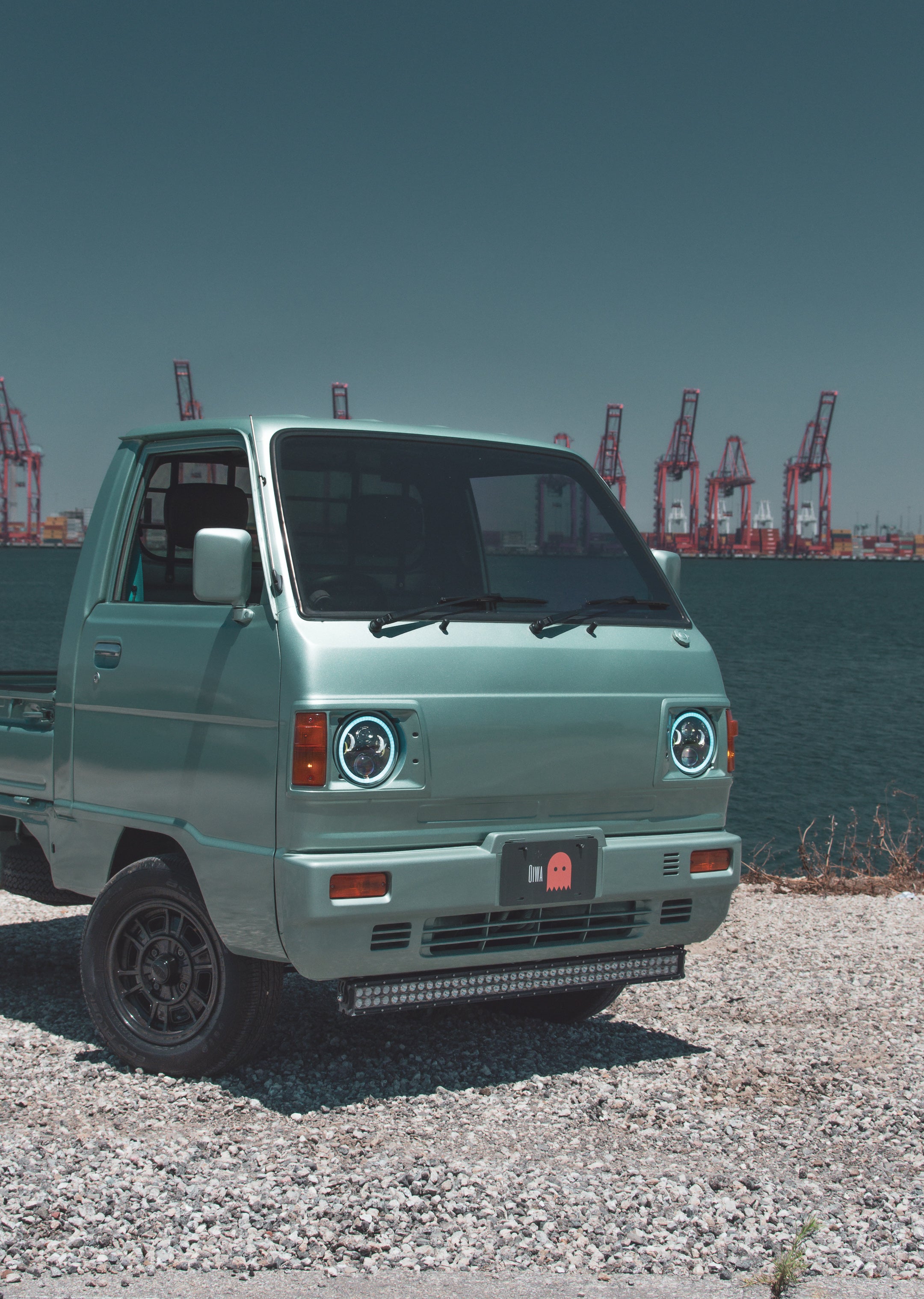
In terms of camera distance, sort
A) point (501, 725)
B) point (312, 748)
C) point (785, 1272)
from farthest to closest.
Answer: point (501, 725)
point (312, 748)
point (785, 1272)

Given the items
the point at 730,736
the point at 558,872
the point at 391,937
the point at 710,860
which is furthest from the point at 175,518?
the point at 710,860

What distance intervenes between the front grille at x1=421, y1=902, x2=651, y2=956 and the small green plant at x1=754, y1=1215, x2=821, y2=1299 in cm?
136

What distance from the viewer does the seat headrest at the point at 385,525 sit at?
4785 mm

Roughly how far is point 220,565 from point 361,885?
1.09 meters

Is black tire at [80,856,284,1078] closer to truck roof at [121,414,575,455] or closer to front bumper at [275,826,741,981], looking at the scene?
front bumper at [275,826,741,981]

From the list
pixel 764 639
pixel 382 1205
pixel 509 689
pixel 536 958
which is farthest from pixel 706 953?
pixel 764 639

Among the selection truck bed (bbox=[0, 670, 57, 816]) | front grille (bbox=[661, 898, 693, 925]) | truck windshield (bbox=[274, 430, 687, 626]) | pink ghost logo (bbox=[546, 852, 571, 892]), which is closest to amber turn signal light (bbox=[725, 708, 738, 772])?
truck windshield (bbox=[274, 430, 687, 626])

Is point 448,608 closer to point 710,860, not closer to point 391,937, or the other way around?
point 391,937

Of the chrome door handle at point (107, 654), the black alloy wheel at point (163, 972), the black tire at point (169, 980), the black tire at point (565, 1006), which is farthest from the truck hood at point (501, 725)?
the black tire at point (565, 1006)

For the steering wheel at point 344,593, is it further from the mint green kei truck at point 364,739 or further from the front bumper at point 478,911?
the front bumper at point 478,911

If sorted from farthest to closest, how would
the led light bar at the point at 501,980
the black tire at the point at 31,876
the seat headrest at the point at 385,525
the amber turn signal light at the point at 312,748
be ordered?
the black tire at the point at 31,876, the seat headrest at the point at 385,525, the led light bar at the point at 501,980, the amber turn signal light at the point at 312,748

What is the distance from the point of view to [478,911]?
14.4 feet

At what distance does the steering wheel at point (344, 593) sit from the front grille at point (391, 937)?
3.27 ft

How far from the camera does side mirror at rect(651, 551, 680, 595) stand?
17.3ft
